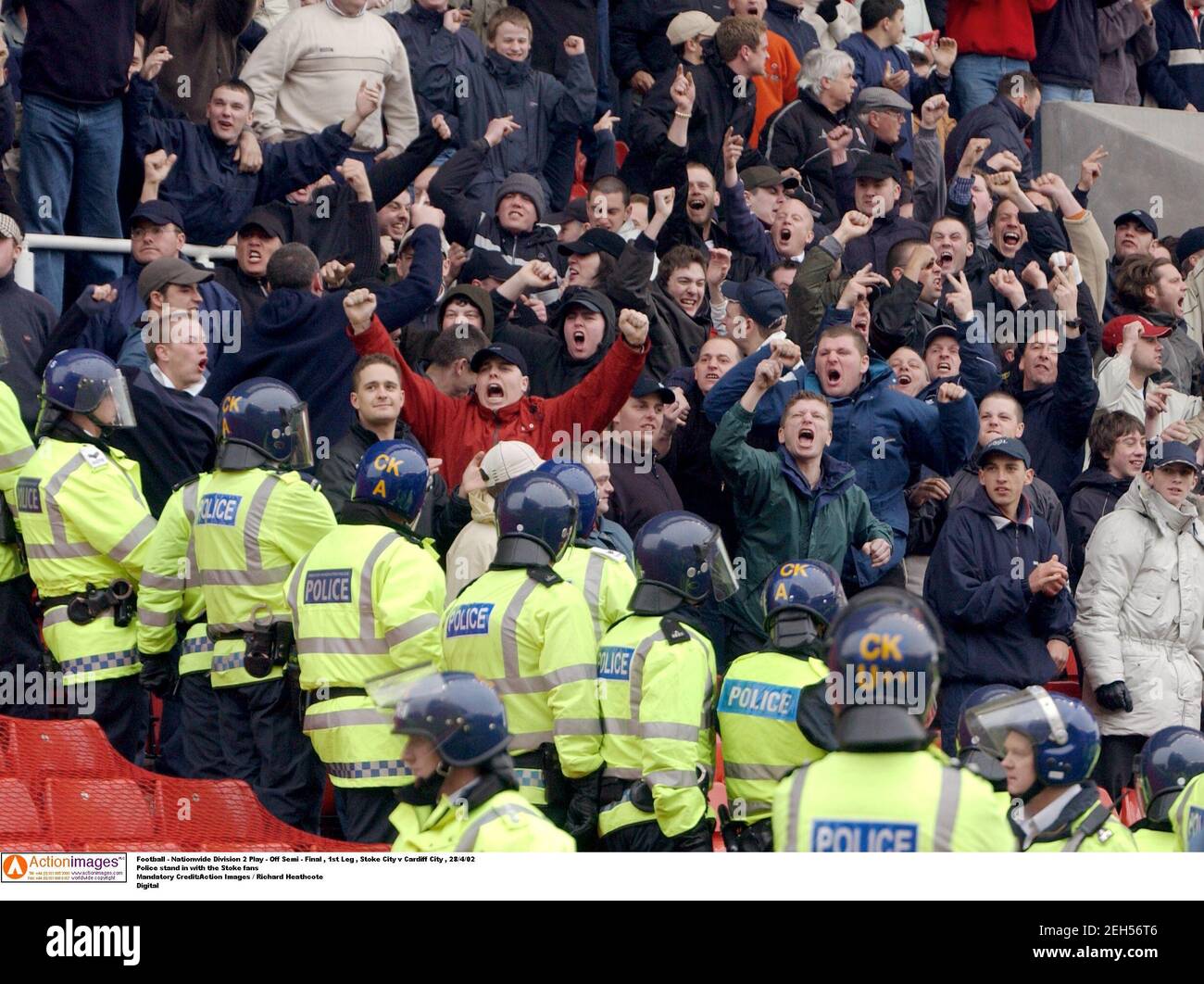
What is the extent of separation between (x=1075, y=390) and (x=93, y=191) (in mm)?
5555

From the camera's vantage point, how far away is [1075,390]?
11.6m

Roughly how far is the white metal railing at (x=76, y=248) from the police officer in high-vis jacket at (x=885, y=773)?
689 cm

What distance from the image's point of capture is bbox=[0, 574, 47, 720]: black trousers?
930cm

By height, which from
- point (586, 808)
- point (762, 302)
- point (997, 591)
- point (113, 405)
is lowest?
point (586, 808)

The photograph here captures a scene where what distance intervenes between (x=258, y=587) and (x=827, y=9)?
971cm

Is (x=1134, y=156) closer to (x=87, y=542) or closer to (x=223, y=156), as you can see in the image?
(x=223, y=156)

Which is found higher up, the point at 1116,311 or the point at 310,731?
the point at 1116,311

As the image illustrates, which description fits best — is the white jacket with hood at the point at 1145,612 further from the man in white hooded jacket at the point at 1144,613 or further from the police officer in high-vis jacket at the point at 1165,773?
the police officer in high-vis jacket at the point at 1165,773

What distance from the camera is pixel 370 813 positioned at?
8.15 meters

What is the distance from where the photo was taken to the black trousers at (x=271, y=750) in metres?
8.60

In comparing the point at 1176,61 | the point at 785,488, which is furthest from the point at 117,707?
the point at 1176,61

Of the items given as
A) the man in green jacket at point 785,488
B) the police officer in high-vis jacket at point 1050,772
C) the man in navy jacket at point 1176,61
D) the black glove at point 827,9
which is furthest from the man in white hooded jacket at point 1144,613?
the man in navy jacket at point 1176,61
